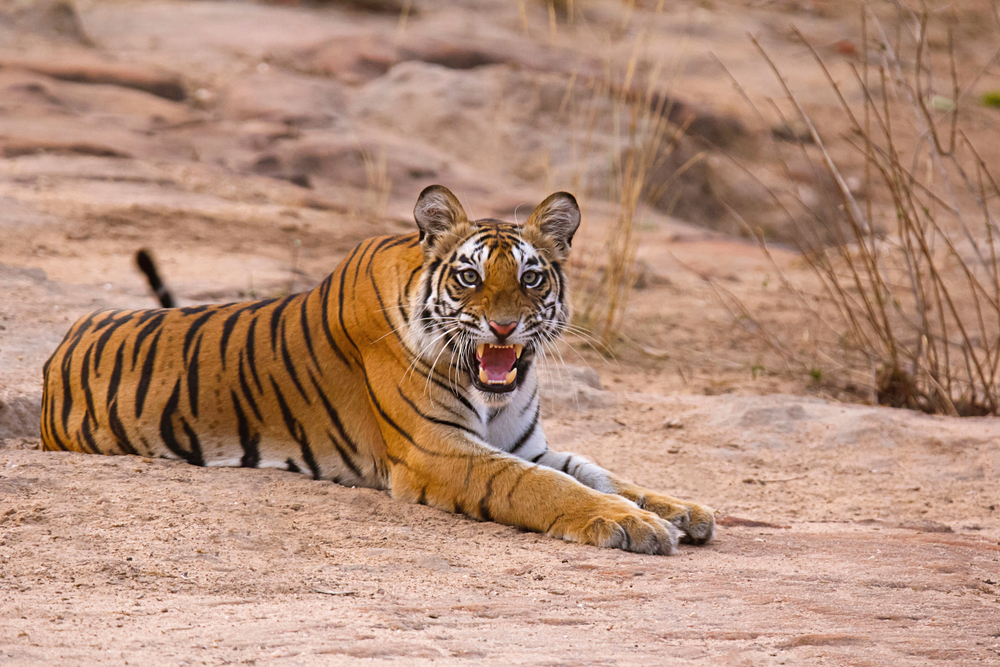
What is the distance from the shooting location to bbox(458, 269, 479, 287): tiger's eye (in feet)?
10.8

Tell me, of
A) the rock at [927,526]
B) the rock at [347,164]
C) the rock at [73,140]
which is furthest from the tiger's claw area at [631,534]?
the rock at [73,140]

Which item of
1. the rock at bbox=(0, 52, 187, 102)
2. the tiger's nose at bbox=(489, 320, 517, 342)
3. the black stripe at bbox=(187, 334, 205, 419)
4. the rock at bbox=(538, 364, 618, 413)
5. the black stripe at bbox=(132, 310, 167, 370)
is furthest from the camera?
the rock at bbox=(0, 52, 187, 102)

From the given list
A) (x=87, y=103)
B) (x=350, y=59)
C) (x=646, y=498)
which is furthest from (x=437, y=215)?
(x=350, y=59)

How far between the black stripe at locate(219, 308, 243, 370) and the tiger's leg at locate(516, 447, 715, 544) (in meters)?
1.20

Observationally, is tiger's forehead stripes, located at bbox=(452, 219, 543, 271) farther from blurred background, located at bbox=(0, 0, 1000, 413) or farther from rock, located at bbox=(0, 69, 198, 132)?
rock, located at bbox=(0, 69, 198, 132)

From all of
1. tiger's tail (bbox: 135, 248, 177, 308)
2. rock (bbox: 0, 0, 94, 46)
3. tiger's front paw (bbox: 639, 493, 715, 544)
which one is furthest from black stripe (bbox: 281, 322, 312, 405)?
rock (bbox: 0, 0, 94, 46)

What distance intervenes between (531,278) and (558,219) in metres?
0.31

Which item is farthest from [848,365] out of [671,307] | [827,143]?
[827,143]

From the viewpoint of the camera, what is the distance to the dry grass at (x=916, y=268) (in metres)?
4.59

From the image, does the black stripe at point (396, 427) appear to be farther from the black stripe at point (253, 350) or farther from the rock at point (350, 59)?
the rock at point (350, 59)

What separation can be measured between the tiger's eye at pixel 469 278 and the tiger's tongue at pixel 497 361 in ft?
0.69

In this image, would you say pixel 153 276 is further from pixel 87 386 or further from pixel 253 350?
pixel 253 350

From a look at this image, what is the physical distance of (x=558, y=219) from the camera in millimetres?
3531

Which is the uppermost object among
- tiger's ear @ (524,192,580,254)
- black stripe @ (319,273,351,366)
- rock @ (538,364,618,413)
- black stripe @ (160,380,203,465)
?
tiger's ear @ (524,192,580,254)
